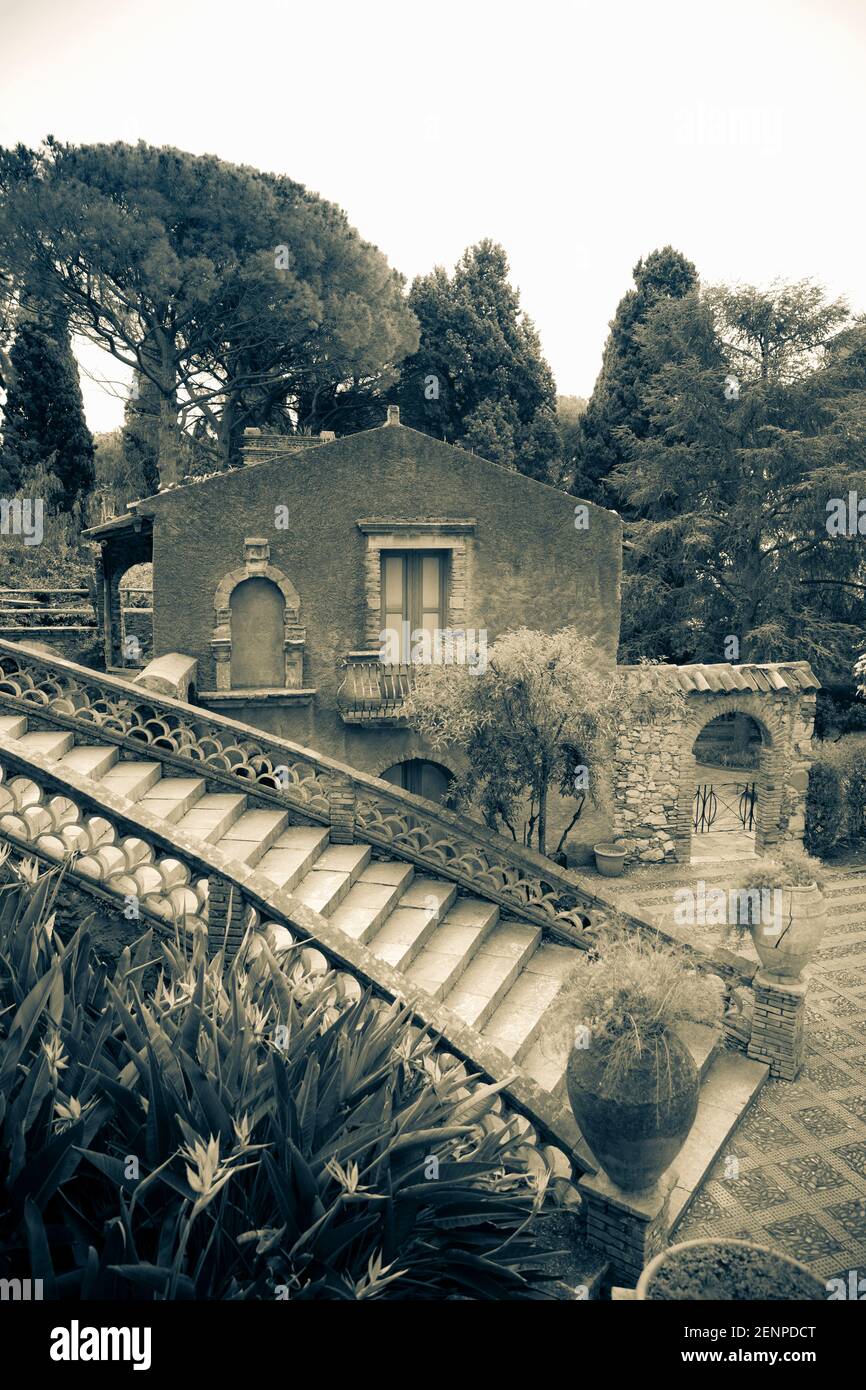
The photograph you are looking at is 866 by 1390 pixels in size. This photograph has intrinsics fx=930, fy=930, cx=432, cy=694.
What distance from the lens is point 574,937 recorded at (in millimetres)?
8969

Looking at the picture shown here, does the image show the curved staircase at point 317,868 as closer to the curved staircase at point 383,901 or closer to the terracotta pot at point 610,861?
the curved staircase at point 383,901

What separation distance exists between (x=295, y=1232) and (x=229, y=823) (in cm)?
530

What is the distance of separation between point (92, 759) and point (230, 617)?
525 cm

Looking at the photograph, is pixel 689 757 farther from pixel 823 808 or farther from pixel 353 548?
pixel 353 548

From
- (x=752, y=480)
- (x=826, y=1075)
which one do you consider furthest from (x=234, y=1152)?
(x=752, y=480)

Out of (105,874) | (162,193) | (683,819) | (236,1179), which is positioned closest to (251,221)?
(162,193)

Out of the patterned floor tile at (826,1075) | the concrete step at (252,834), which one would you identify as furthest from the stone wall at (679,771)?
the concrete step at (252,834)

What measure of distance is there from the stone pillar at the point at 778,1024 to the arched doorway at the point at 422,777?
7.23 metres

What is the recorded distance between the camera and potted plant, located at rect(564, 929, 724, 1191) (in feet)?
18.7

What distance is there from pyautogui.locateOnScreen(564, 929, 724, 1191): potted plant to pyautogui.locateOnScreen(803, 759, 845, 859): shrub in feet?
36.1

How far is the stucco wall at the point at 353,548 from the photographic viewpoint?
1377 centimetres

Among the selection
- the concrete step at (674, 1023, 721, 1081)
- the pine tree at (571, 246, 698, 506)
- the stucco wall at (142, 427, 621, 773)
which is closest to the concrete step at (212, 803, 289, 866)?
the concrete step at (674, 1023, 721, 1081)

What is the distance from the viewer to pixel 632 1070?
5727mm

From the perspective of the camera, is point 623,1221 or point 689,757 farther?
point 689,757
